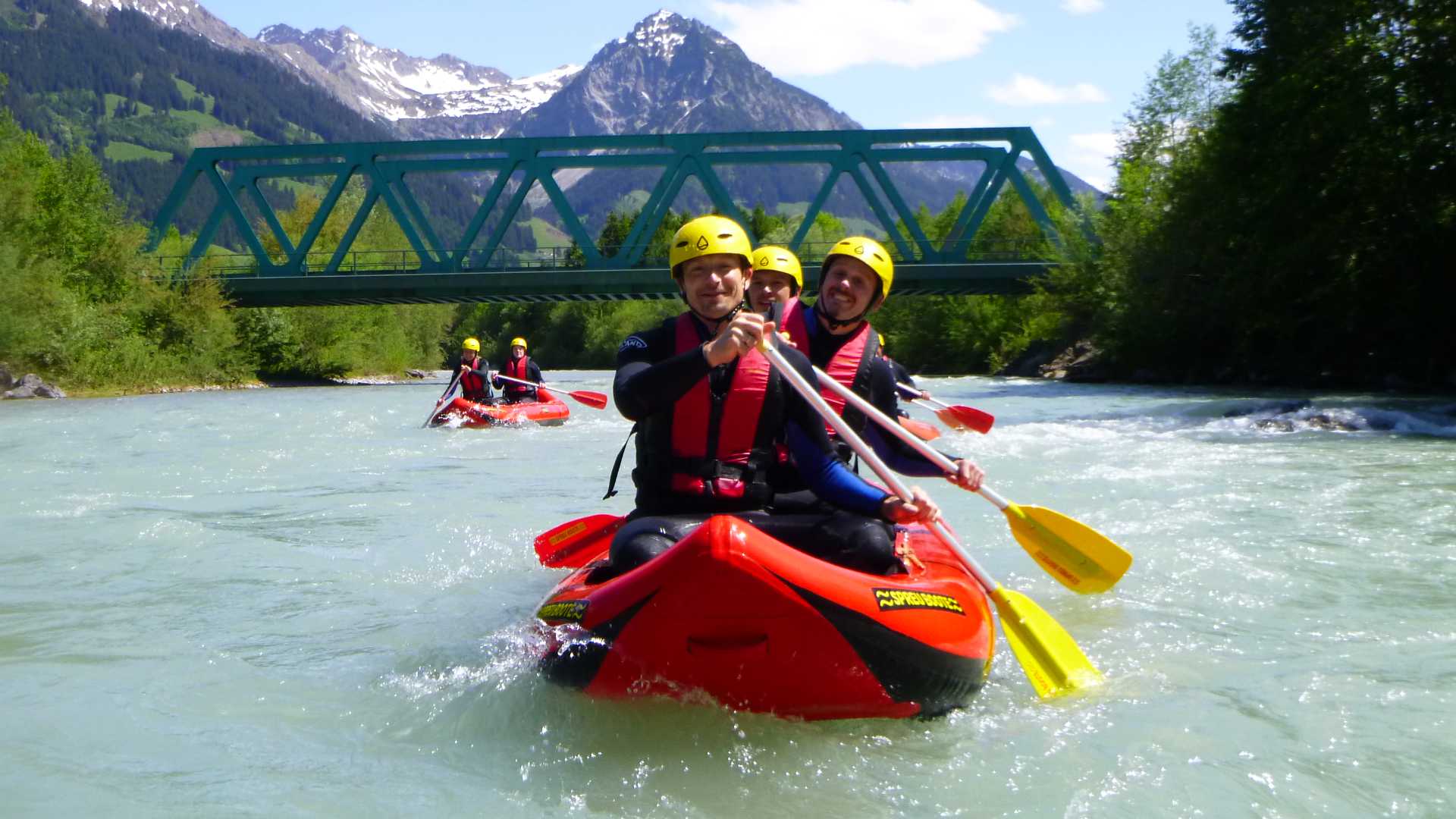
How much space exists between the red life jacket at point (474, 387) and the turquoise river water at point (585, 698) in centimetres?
626

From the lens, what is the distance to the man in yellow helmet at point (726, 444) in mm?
4250

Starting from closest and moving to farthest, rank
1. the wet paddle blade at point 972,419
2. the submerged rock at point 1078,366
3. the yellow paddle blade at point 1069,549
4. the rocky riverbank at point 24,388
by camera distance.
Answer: the yellow paddle blade at point 1069,549, the wet paddle blade at point 972,419, the rocky riverbank at point 24,388, the submerged rock at point 1078,366

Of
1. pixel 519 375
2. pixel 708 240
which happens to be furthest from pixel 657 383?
pixel 519 375

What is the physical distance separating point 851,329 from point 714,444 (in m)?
1.11

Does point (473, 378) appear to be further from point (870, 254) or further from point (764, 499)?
point (764, 499)

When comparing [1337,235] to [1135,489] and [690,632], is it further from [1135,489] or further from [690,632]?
[690,632]

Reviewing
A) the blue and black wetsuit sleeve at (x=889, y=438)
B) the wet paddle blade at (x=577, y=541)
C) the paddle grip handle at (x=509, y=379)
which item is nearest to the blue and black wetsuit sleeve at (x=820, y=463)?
the blue and black wetsuit sleeve at (x=889, y=438)

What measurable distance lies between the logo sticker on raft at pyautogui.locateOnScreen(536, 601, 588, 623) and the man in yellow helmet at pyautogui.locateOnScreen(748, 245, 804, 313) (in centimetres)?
213

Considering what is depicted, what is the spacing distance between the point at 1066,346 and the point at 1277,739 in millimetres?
33071

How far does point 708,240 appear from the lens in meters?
4.20

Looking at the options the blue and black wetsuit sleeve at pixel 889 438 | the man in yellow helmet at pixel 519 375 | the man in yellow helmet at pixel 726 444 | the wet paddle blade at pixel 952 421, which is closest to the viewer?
the man in yellow helmet at pixel 726 444

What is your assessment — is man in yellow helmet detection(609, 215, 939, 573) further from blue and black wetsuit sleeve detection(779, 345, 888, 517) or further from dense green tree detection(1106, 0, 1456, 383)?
dense green tree detection(1106, 0, 1456, 383)

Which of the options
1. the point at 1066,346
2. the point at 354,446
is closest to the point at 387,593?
the point at 354,446

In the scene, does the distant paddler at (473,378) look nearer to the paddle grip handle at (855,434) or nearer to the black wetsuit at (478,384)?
the black wetsuit at (478,384)
